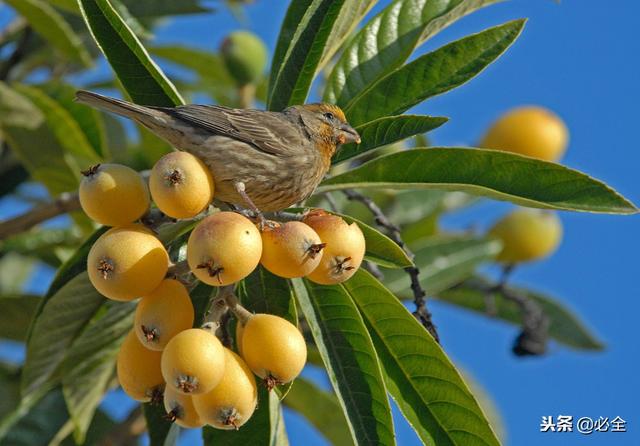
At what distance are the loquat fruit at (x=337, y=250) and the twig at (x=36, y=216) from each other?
122 centimetres

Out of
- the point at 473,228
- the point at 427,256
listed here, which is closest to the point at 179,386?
the point at 427,256

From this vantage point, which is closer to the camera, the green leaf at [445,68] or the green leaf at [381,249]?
the green leaf at [381,249]

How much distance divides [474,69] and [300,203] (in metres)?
0.68

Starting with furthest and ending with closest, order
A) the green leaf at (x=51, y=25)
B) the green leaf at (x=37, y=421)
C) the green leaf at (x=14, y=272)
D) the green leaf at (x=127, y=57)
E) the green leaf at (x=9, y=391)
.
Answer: the green leaf at (x=14, y=272) → the green leaf at (x=9, y=391) → the green leaf at (x=51, y=25) → the green leaf at (x=37, y=421) → the green leaf at (x=127, y=57)

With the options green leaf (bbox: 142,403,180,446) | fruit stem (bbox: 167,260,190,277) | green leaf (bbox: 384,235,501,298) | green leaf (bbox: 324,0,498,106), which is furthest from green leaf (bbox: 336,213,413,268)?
green leaf (bbox: 384,235,501,298)

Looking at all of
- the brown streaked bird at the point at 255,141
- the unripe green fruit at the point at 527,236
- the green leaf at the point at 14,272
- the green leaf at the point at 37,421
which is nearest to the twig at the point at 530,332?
the unripe green fruit at the point at 527,236

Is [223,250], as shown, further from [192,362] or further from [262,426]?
[262,426]

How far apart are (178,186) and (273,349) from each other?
452 mm

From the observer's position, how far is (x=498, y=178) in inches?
105

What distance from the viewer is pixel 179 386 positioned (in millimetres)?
2127

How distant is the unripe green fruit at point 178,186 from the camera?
7.63ft

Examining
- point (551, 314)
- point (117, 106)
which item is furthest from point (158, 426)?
point (551, 314)

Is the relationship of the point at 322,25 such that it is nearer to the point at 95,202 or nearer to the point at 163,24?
the point at 95,202

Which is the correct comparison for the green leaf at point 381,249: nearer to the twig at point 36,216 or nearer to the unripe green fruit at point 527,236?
the twig at point 36,216
